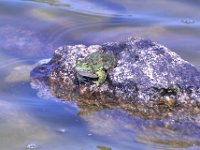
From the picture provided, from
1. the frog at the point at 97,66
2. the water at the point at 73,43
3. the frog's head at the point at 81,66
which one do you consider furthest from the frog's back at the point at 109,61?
the water at the point at 73,43

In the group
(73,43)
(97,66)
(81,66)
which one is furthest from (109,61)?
(73,43)

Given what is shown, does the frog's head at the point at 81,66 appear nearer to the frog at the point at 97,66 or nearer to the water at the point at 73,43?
the frog at the point at 97,66

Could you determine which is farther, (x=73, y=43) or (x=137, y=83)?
(x=73, y=43)

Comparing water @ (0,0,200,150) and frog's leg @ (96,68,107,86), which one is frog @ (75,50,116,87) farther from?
water @ (0,0,200,150)

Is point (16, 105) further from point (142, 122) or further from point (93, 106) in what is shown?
point (142, 122)

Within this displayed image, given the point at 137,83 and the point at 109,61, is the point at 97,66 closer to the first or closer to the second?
the point at 109,61

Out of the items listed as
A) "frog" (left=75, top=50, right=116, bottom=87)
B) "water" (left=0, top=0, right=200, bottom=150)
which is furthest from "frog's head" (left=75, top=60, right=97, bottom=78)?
"water" (left=0, top=0, right=200, bottom=150)
